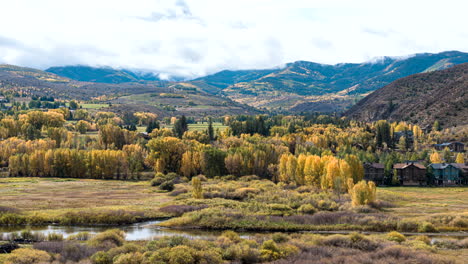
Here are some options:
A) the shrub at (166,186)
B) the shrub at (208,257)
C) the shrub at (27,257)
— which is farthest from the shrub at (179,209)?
the shrub at (27,257)

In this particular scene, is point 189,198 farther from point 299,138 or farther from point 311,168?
point 299,138

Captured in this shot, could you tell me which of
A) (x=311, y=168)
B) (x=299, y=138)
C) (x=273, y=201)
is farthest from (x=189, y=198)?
(x=299, y=138)

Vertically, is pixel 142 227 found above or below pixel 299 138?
below

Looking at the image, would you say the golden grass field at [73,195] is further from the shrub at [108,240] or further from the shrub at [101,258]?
the shrub at [101,258]

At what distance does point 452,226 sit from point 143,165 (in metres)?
105

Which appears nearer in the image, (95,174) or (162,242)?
(162,242)

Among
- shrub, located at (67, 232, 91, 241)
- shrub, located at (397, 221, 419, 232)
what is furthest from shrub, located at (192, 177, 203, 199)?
shrub, located at (397, 221, 419, 232)

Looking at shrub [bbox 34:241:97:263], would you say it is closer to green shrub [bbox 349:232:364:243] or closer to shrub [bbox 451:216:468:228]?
green shrub [bbox 349:232:364:243]

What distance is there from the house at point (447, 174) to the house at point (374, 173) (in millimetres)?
15092

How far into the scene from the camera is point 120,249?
130 feet

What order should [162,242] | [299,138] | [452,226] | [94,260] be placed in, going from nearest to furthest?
[94,260]
[162,242]
[452,226]
[299,138]

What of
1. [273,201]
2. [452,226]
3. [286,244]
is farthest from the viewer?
[273,201]

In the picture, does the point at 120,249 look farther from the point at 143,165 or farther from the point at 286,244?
the point at 143,165

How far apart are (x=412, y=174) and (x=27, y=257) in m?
107
